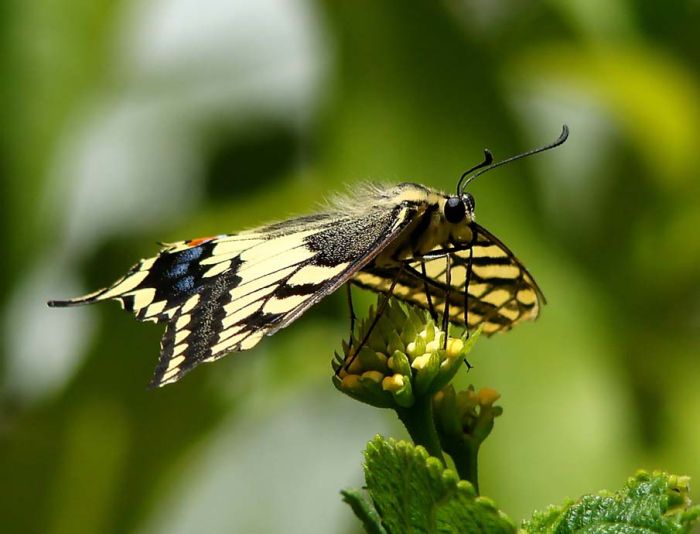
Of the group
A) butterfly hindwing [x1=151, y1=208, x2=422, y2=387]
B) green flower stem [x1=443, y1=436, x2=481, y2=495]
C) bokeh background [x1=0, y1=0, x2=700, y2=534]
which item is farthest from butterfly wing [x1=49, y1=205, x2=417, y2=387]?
bokeh background [x1=0, y1=0, x2=700, y2=534]

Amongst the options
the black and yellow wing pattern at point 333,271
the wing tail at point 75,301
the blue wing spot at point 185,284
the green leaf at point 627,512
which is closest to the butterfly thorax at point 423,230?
the black and yellow wing pattern at point 333,271

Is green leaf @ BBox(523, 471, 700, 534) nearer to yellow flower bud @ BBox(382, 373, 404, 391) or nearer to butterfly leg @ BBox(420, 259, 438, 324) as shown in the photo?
yellow flower bud @ BBox(382, 373, 404, 391)

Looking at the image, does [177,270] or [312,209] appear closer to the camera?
[177,270]

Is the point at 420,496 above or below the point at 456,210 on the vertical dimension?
below

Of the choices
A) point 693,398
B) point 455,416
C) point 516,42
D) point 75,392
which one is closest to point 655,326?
point 693,398

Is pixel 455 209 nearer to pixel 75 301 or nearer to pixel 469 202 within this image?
pixel 469 202

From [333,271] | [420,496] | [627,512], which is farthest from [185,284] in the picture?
[627,512]

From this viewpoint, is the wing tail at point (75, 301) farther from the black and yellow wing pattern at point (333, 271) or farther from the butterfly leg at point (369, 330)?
the butterfly leg at point (369, 330)
